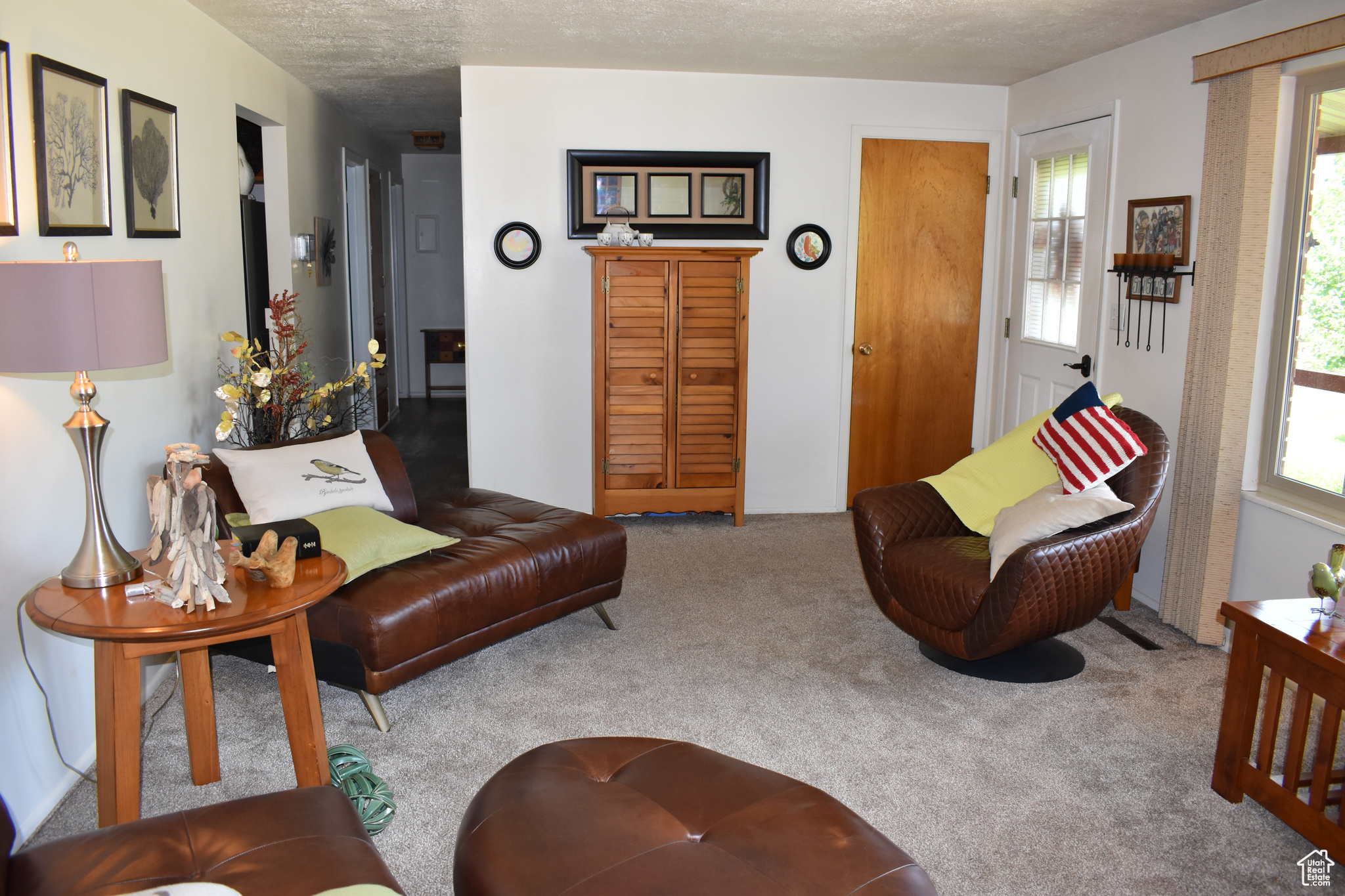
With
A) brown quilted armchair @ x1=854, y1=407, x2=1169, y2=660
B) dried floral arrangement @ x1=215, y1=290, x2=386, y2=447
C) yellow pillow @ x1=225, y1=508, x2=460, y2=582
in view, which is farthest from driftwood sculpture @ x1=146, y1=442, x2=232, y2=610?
brown quilted armchair @ x1=854, y1=407, x2=1169, y2=660

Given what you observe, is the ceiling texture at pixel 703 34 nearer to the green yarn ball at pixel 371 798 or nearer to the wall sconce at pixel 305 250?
Result: the wall sconce at pixel 305 250

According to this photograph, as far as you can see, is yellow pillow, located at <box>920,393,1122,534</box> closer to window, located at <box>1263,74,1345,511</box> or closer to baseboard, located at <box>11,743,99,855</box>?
window, located at <box>1263,74,1345,511</box>

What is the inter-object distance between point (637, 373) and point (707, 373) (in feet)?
1.15

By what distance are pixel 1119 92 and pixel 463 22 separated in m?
2.73

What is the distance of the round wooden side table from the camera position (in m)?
2.05

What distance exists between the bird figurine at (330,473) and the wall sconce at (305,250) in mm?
2271

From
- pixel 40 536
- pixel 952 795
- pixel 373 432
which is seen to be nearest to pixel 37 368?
pixel 40 536

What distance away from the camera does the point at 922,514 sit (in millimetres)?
3422

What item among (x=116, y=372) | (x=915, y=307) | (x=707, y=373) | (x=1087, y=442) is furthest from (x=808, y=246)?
(x=116, y=372)

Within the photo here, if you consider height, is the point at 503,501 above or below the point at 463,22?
below

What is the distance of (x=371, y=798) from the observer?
7.71 ft

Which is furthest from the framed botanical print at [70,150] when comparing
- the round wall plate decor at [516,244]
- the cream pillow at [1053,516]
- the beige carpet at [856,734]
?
the cream pillow at [1053,516]

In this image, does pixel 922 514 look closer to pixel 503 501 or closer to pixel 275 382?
pixel 503 501

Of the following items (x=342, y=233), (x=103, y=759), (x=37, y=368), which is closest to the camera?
(x=37, y=368)
